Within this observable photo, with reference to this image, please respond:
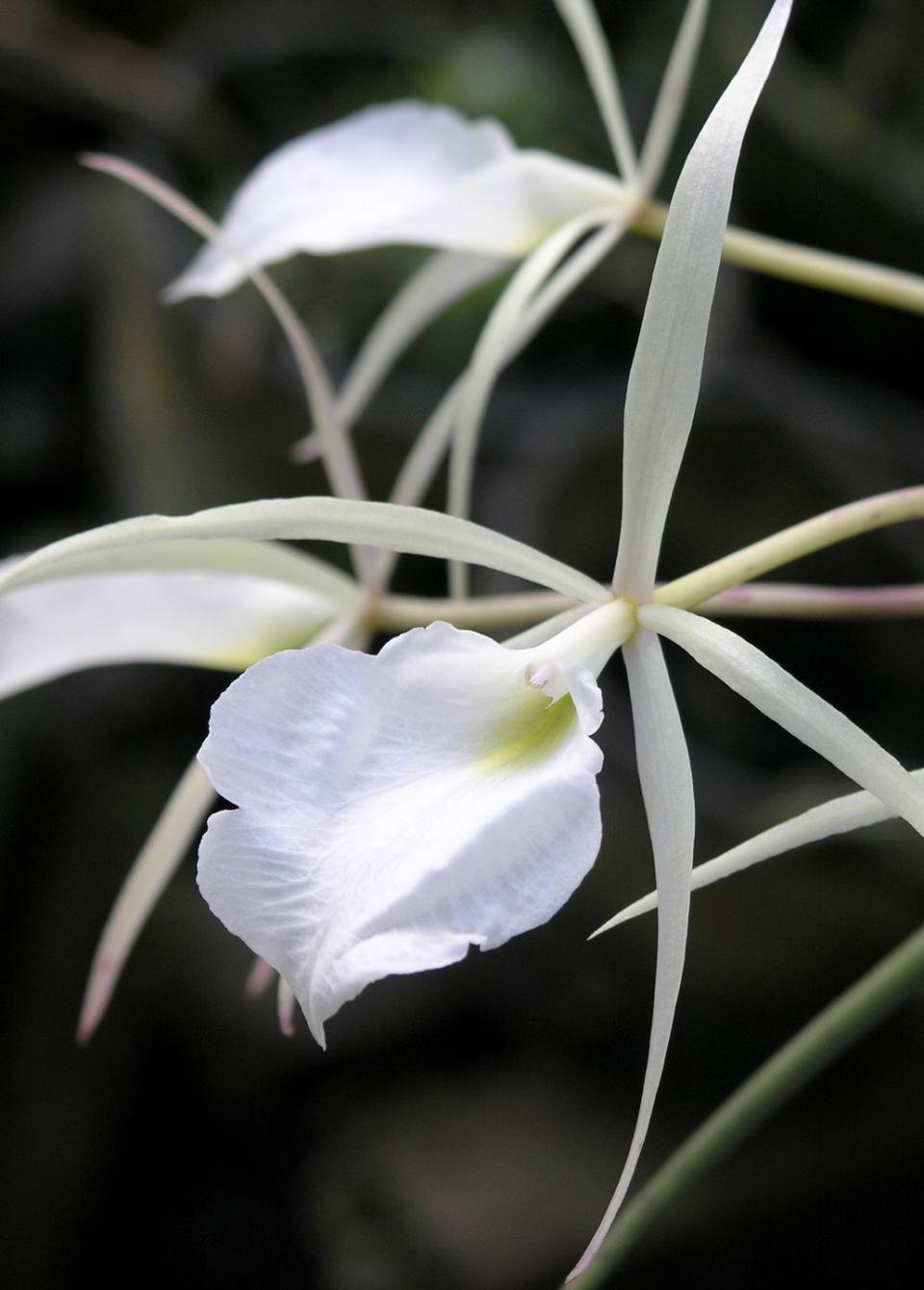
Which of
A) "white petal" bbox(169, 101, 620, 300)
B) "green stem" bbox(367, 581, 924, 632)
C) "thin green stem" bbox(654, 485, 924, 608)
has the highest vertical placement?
"white petal" bbox(169, 101, 620, 300)

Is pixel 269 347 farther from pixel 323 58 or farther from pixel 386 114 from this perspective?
pixel 386 114

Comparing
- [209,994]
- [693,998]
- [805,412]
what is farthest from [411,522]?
[209,994]

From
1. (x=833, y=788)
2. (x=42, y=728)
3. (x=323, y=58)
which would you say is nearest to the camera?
(x=833, y=788)

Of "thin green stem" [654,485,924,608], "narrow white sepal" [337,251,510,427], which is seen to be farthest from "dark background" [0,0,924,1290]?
"thin green stem" [654,485,924,608]

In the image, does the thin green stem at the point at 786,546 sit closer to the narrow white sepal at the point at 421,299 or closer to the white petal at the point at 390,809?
the white petal at the point at 390,809

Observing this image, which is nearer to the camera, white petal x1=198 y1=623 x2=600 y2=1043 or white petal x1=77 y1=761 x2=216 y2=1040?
white petal x1=198 y1=623 x2=600 y2=1043

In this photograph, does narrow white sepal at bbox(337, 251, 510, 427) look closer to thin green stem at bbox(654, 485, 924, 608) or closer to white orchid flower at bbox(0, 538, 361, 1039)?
white orchid flower at bbox(0, 538, 361, 1039)

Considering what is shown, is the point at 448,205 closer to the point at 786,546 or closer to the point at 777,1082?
the point at 786,546
